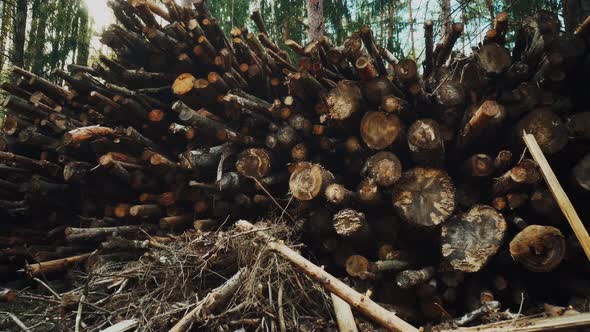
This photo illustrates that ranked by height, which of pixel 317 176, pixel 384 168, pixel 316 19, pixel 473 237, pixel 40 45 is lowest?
pixel 473 237

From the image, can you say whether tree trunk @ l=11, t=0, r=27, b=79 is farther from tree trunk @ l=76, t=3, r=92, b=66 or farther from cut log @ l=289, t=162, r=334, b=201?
cut log @ l=289, t=162, r=334, b=201

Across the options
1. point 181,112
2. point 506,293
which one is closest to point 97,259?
point 181,112

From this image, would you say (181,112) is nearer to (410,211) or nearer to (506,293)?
(410,211)

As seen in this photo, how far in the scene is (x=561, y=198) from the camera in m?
2.19

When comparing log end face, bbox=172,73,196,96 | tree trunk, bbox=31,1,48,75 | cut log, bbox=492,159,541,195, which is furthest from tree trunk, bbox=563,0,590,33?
tree trunk, bbox=31,1,48,75

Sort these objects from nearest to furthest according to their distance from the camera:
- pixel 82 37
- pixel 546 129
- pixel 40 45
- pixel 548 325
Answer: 1. pixel 548 325
2. pixel 546 129
3. pixel 40 45
4. pixel 82 37

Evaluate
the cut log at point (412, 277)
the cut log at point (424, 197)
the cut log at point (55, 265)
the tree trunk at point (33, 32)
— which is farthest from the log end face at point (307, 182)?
the tree trunk at point (33, 32)

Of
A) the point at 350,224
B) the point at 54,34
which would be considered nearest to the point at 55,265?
the point at 350,224

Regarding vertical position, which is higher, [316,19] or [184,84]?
[316,19]

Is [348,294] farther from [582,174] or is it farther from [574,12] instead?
[574,12]

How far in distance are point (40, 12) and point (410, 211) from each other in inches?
484

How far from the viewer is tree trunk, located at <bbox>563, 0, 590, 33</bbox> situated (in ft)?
13.2

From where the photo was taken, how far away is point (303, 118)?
345 cm

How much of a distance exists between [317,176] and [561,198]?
5.42 feet
